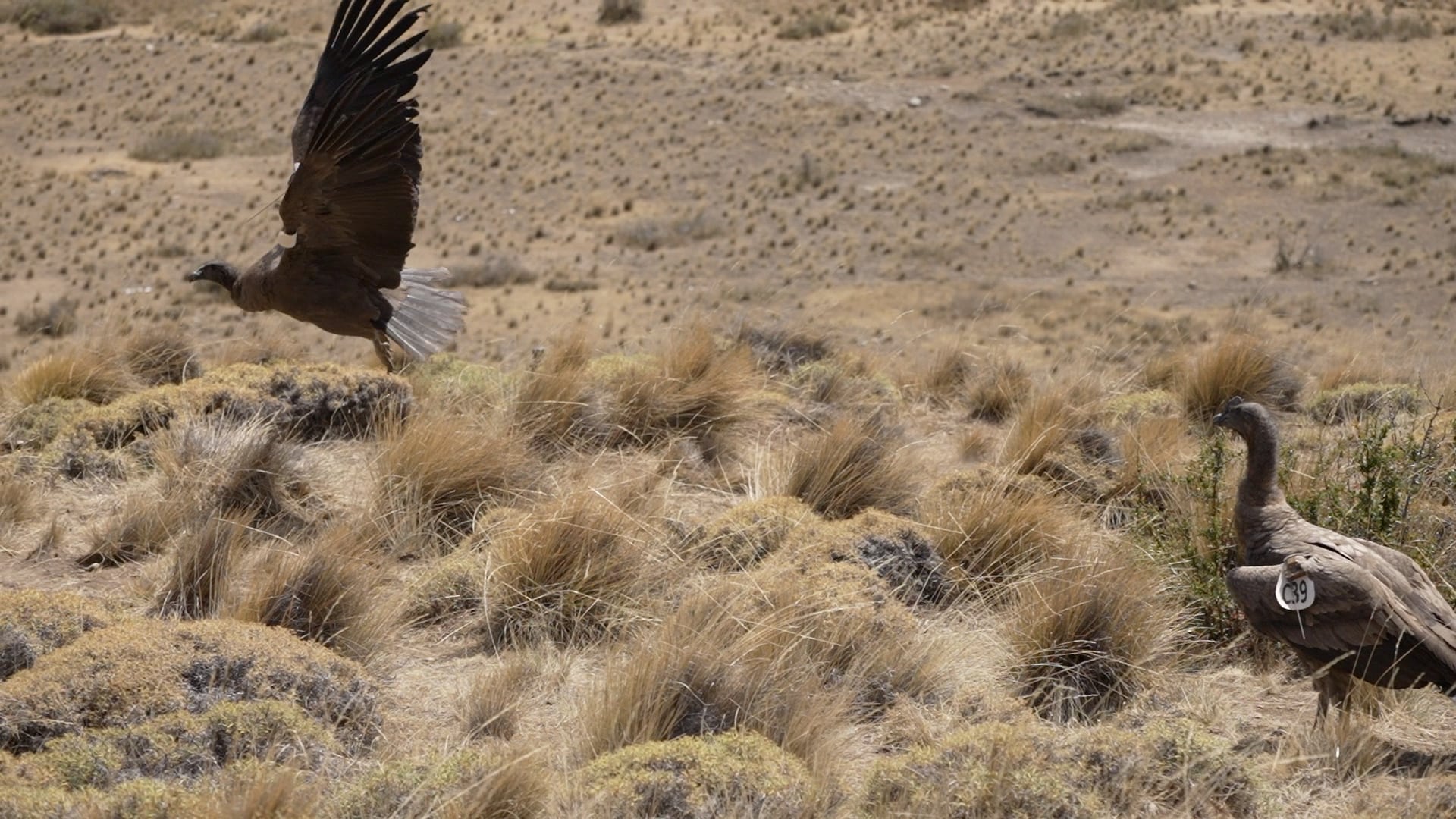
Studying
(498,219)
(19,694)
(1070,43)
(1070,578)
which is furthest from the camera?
(1070,43)

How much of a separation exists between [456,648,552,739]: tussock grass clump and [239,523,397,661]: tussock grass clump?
45 cm

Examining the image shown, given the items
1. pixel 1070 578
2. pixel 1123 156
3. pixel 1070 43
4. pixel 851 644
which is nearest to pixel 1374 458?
pixel 1070 578

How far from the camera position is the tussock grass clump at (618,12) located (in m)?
39.0

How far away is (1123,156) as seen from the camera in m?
30.3

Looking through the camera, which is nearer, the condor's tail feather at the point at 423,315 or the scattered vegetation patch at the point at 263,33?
the condor's tail feather at the point at 423,315

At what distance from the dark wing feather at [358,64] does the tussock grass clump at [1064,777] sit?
4230mm

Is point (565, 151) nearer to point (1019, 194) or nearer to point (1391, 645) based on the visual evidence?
point (1019, 194)

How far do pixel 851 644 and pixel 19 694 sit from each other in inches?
96.5

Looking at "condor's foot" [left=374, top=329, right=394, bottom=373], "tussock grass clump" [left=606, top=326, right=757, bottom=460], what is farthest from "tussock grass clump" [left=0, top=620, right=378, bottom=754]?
"condor's foot" [left=374, top=329, right=394, bottom=373]

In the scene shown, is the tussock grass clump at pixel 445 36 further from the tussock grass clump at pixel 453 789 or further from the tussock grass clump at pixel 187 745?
the tussock grass clump at pixel 453 789

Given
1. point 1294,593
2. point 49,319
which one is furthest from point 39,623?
point 49,319

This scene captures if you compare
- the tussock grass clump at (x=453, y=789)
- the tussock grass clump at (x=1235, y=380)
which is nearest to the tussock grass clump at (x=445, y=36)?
the tussock grass clump at (x=1235, y=380)

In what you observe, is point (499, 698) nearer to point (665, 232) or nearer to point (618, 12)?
point (665, 232)

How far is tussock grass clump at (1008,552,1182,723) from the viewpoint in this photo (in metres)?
4.90
